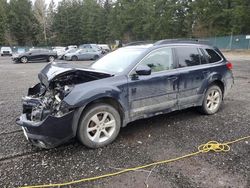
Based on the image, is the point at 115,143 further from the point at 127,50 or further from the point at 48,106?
the point at 127,50

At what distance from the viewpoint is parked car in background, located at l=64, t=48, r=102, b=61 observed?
26641 mm

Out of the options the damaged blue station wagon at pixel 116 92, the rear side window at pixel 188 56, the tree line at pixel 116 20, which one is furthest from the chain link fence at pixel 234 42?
the damaged blue station wagon at pixel 116 92

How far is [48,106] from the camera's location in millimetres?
4059

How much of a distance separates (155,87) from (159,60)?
22.1 inches

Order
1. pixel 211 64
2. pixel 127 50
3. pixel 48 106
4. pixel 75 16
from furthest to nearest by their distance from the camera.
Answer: pixel 75 16
pixel 211 64
pixel 127 50
pixel 48 106

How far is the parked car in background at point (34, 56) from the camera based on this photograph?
23.9 metres

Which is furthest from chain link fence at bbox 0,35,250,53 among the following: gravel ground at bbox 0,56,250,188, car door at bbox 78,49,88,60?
gravel ground at bbox 0,56,250,188

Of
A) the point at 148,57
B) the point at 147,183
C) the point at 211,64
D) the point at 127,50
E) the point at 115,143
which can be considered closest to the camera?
the point at 147,183

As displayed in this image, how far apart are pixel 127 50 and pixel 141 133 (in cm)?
166

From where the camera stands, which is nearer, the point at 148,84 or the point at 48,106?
the point at 48,106

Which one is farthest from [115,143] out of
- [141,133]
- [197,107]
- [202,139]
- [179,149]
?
[197,107]

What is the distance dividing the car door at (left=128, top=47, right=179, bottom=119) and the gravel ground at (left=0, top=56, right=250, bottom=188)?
1.52 ft

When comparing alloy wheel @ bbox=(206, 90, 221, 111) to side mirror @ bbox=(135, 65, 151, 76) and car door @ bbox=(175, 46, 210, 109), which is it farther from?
side mirror @ bbox=(135, 65, 151, 76)

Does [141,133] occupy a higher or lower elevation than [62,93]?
lower
